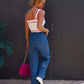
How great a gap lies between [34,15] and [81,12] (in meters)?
1.36

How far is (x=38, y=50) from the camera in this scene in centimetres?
338

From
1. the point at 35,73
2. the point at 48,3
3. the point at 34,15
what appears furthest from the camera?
the point at 48,3

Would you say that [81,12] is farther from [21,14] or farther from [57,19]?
[21,14]

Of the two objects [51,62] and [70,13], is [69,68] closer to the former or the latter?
[51,62]

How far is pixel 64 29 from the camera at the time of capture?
164 inches

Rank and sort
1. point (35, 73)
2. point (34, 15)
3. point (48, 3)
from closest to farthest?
point (34, 15) → point (35, 73) → point (48, 3)

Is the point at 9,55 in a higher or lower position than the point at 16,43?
lower

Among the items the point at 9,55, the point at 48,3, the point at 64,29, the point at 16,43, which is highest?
the point at 48,3

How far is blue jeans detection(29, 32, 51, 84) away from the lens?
10.7 feet

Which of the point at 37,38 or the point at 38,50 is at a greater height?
the point at 37,38

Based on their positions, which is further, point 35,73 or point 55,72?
point 55,72

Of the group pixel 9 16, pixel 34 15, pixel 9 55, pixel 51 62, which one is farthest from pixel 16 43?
pixel 34 15

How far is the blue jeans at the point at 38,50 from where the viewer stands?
3.26 m

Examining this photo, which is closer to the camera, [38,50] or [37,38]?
[37,38]
